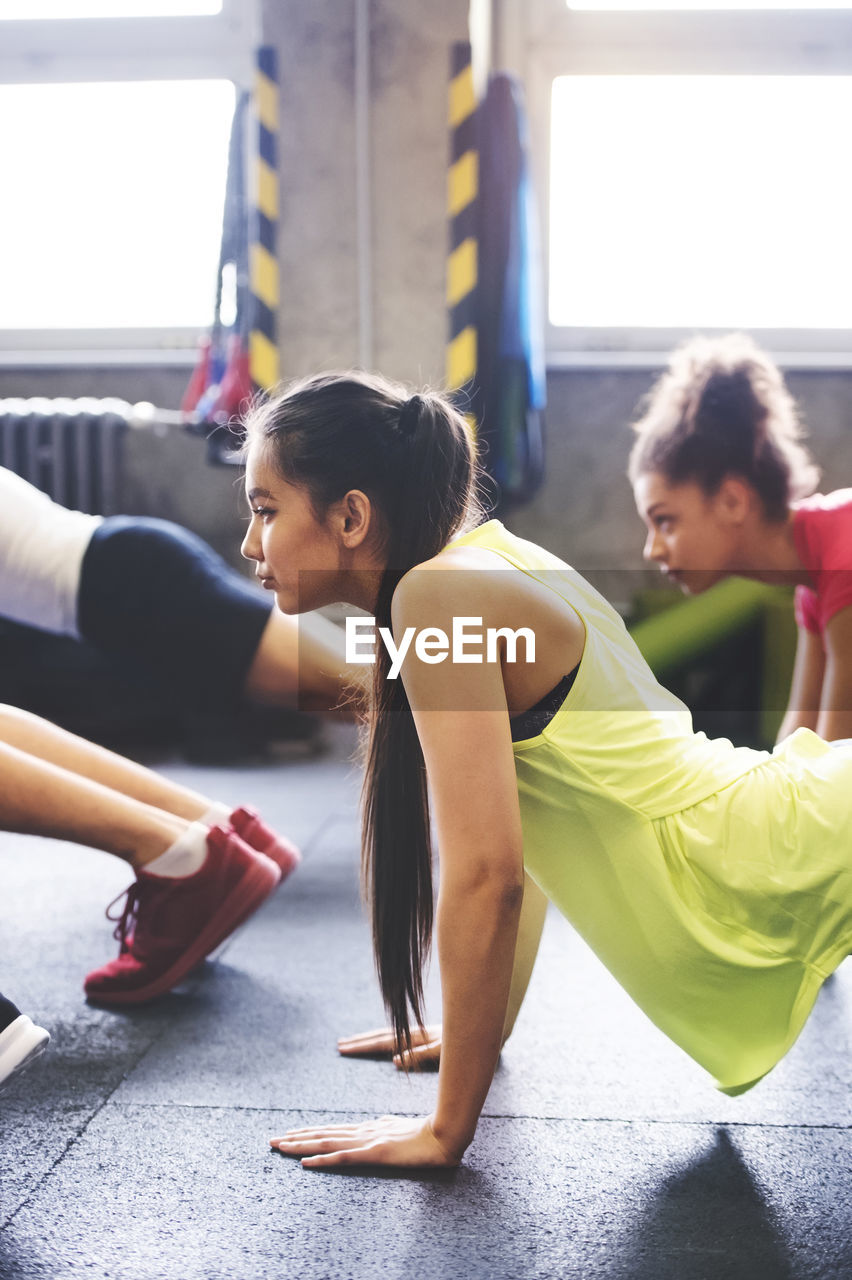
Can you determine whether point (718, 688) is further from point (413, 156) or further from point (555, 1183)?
point (555, 1183)

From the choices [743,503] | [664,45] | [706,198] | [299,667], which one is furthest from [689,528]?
[664,45]

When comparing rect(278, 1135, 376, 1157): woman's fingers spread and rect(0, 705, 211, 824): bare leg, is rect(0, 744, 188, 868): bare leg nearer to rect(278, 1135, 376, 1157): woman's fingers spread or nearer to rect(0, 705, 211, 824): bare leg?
rect(0, 705, 211, 824): bare leg

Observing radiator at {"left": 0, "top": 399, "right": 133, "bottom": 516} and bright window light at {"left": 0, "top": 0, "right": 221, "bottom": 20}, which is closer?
radiator at {"left": 0, "top": 399, "right": 133, "bottom": 516}

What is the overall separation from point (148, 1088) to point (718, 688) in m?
1.80

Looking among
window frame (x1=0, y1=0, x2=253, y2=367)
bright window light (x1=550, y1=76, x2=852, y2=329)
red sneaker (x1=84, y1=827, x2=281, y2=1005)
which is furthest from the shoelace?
bright window light (x1=550, y1=76, x2=852, y2=329)

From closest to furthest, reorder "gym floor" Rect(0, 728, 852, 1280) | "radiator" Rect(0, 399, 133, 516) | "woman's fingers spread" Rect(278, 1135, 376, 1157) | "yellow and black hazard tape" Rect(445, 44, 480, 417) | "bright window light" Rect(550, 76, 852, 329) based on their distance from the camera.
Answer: "gym floor" Rect(0, 728, 852, 1280), "woman's fingers spread" Rect(278, 1135, 376, 1157), "yellow and black hazard tape" Rect(445, 44, 480, 417), "radiator" Rect(0, 399, 133, 516), "bright window light" Rect(550, 76, 852, 329)

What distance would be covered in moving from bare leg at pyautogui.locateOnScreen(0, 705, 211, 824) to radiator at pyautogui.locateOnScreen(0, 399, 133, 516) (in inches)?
64.5

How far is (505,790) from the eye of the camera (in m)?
0.75

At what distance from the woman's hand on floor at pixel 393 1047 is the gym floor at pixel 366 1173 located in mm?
18

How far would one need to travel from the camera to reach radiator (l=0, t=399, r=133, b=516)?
2688 mm

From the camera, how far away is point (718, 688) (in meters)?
2.50

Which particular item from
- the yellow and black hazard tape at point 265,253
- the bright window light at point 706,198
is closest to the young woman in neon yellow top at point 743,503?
the yellow and black hazard tape at point 265,253

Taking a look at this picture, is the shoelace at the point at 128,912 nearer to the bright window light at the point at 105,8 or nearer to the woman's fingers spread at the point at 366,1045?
the woman's fingers spread at the point at 366,1045

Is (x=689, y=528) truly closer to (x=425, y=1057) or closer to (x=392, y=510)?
(x=392, y=510)
